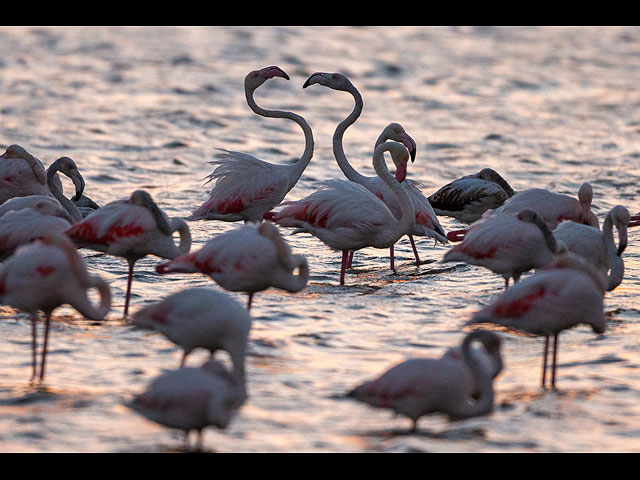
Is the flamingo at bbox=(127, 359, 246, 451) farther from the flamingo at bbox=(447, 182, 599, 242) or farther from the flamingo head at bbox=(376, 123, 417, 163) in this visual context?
the flamingo head at bbox=(376, 123, 417, 163)

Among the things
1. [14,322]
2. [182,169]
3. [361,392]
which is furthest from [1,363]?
[182,169]

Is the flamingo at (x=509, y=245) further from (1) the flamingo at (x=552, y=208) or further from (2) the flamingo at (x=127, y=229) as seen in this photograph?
(2) the flamingo at (x=127, y=229)

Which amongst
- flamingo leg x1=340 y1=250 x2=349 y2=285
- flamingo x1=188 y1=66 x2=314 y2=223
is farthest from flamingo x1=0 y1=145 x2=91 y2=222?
flamingo leg x1=340 y1=250 x2=349 y2=285

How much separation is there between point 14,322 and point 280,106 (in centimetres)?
1102

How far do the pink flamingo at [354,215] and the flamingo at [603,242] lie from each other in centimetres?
125

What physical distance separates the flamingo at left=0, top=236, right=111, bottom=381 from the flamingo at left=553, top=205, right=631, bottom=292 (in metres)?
3.27

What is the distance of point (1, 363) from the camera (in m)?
6.43

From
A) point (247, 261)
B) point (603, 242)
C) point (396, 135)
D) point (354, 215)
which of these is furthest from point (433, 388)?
point (396, 135)

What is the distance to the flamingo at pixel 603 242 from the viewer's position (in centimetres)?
768

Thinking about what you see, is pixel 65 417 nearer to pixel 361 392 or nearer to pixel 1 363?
pixel 1 363

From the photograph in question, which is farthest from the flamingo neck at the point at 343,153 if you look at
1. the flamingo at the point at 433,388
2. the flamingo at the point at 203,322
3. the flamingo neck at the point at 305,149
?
the flamingo at the point at 433,388

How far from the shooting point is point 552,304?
6.01m
